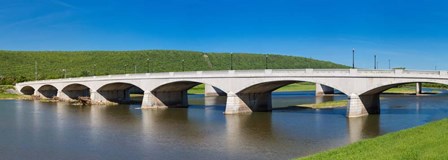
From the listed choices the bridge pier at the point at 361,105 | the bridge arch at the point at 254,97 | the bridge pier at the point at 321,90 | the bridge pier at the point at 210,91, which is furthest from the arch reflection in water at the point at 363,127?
the bridge pier at the point at 210,91

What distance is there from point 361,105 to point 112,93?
168 ft

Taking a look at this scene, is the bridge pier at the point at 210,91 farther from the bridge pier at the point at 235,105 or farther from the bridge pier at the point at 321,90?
the bridge pier at the point at 235,105

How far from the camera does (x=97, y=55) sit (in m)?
199

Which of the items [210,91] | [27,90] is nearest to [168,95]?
[210,91]

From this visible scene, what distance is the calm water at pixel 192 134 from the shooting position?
3025 cm

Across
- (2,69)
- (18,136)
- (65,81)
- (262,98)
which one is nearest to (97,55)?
(2,69)

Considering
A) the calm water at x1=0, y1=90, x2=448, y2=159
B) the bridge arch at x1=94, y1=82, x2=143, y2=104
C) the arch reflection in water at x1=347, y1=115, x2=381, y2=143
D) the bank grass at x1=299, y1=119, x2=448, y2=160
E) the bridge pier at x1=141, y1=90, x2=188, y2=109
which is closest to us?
the bank grass at x1=299, y1=119, x2=448, y2=160

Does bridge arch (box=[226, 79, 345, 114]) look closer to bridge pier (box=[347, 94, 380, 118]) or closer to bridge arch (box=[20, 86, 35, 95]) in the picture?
bridge pier (box=[347, 94, 380, 118])

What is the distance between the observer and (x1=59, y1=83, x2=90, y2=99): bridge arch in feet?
310

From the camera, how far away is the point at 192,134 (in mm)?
39844

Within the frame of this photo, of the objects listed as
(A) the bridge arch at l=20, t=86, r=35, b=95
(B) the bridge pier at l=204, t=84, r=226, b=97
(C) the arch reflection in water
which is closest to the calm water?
(C) the arch reflection in water

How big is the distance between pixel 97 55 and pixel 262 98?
15075cm

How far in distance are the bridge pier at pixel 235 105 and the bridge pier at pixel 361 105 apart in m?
13.8

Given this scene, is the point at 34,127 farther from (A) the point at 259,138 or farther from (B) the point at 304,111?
Answer: (B) the point at 304,111
